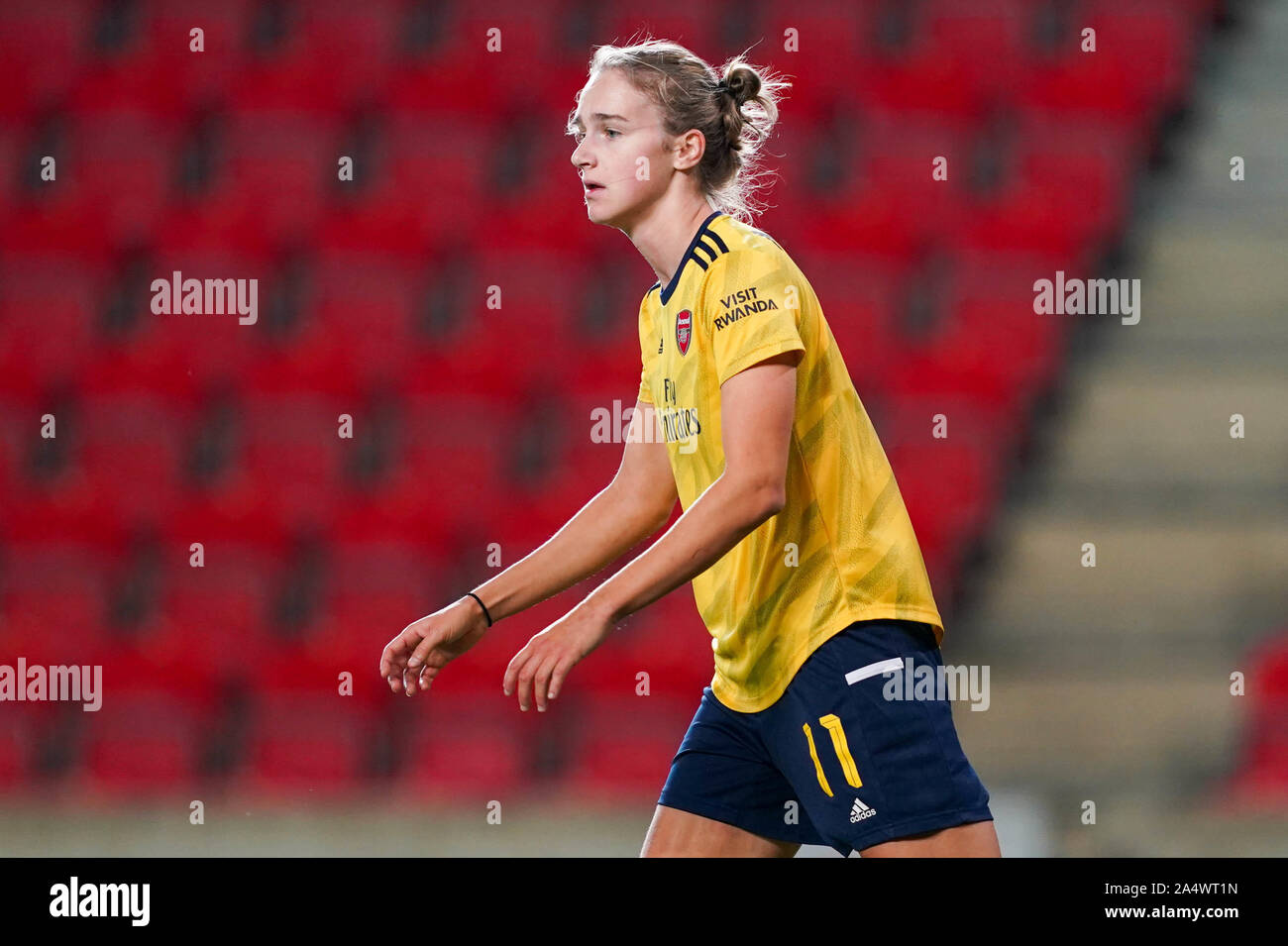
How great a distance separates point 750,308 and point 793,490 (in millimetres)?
243

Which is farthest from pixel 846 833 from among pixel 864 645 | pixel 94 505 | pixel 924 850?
pixel 94 505

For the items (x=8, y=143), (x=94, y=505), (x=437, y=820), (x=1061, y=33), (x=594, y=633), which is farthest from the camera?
(x=1061, y=33)

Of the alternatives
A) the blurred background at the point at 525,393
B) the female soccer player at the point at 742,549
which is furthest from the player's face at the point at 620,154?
the blurred background at the point at 525,393

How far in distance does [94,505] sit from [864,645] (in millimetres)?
2655

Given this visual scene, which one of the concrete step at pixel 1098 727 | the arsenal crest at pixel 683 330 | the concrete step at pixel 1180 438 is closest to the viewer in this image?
the arsenal crest at pixel 683 330

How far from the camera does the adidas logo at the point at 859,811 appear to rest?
5.34ft

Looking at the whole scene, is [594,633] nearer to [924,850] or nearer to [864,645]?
[864,645]

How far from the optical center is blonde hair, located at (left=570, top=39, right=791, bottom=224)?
1864 mm

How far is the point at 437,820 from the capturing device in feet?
11.0

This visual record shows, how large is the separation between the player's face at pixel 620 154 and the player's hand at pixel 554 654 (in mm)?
575

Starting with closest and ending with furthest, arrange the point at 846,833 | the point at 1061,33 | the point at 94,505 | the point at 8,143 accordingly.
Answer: the point at 846,833 < the point at 94,505 < the point at 8,143 < the point at 1061,33

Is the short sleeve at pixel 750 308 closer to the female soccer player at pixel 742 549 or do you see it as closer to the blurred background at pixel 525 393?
the female soccer player at pixel 742 549

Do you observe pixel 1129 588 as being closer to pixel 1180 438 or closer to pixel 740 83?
pixel 1180 438

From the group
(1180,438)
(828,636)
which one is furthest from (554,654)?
(1180,438)
